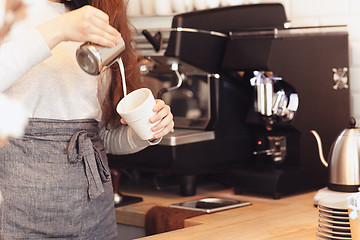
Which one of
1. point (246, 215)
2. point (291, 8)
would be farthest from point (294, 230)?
point (291, 8)

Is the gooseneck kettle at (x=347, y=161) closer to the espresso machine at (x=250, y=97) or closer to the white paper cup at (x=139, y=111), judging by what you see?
the espresso machine at (x=250, y=97)

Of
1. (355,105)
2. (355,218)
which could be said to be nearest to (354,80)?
(355,105)

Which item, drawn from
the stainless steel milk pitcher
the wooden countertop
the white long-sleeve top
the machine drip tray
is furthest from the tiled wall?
the stainless steel milk pitcher

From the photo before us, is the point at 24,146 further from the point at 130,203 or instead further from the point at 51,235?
the point at 130,203

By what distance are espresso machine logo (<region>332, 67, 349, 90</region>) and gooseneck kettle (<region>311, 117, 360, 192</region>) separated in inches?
15.4

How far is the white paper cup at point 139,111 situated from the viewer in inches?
39.6

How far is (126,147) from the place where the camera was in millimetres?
1294

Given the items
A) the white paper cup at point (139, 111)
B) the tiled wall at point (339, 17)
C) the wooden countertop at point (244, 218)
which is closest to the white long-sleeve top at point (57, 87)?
the white paper cup at point (139, 111)

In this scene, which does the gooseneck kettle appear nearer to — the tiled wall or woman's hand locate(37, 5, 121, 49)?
the tiled wall

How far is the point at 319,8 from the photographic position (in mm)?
1849

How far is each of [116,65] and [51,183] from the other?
1.04 feet

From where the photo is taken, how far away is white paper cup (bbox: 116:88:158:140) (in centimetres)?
100

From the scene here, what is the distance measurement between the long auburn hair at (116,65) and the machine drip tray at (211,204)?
0.41 meters

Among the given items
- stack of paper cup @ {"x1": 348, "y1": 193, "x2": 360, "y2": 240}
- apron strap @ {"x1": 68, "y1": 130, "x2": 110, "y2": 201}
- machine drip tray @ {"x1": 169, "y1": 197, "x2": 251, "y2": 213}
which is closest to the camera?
stack of paper cup @ {"x1": 348, "y1": 193, "x2": 360, "y2": 240}
